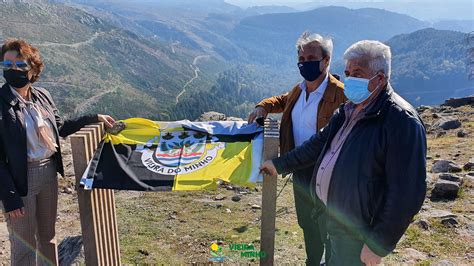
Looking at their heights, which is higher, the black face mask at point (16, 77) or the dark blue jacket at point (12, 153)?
the black face mask at point (16, 77)

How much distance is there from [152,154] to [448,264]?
16.8 feet

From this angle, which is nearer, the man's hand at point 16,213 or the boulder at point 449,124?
the man's hand at point 16,213

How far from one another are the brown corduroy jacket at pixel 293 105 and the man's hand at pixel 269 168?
1.72 ft

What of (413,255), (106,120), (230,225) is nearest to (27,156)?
(106,120)

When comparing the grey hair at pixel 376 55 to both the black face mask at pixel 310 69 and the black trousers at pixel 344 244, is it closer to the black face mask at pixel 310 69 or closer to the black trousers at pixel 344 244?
the black face mask at pixel 310 69

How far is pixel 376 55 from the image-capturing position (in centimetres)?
363

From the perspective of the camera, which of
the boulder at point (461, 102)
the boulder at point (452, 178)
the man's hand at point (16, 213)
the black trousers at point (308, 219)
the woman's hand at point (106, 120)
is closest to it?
the man's hand at point (16, 213)

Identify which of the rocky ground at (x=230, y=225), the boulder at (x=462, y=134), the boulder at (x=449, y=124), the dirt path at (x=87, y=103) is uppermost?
the rocky ground at (x=230, y=225)

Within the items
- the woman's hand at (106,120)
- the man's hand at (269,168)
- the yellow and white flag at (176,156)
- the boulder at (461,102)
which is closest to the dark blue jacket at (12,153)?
the yellow and white flag at (176,156)

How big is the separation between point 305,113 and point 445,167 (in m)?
9.01

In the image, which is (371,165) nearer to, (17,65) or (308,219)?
(308,219)

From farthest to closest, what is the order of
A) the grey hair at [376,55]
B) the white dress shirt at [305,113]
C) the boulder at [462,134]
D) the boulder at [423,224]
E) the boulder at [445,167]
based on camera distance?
the boulder at [462,134] → the boulder at [445,167] → the boulder at [423,224] → the white dress shirt at [305,113] → the grey hair at [376,55]

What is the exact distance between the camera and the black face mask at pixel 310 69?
195 inches

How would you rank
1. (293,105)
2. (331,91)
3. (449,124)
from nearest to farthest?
(331,91) < (293,105) < (449,124)
